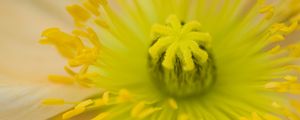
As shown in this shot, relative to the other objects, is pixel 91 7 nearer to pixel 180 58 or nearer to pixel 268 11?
pixel 180 58

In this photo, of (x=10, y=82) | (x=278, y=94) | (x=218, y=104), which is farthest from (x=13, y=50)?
(x=278, y=94)

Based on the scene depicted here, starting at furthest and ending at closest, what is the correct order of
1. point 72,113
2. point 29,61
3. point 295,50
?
point 29,61 < point 295,50 < point 72,113

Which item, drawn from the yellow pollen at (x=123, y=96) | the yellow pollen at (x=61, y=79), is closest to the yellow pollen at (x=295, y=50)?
the yellow pollen at (x=123, y=96)

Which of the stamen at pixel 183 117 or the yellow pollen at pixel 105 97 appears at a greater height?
the yellow pollen at pixel 105 97

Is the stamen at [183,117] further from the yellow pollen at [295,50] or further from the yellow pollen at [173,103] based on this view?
the yellow pollen at [295,50]

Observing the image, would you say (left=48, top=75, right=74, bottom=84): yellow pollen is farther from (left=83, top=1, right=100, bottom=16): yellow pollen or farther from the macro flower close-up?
(left=83, top=1, right=100, bottom=16): yellow pollen

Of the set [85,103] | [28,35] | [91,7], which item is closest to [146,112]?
[85,103]

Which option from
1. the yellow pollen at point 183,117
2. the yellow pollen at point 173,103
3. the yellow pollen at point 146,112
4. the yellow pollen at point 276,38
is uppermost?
the yellow pollen at point 276,38

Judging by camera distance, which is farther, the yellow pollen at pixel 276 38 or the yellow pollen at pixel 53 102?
the yellow pollen at pixel 276 38
